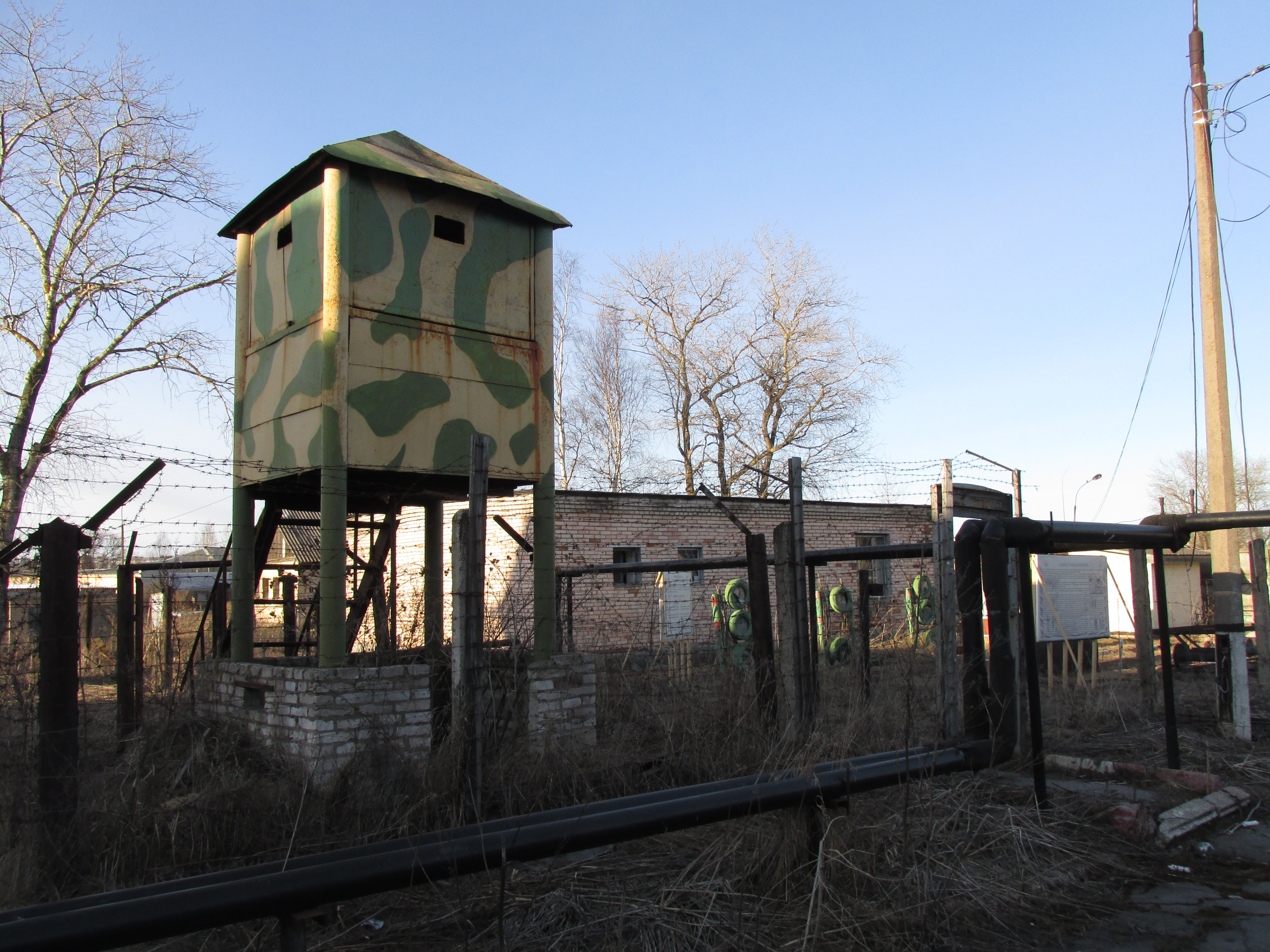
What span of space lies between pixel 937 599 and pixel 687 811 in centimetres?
326

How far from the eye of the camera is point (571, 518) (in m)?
17.4

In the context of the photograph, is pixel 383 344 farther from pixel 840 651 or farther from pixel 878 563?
pixel 878 563

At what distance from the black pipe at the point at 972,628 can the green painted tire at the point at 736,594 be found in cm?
1113

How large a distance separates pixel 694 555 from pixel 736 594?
2807mm

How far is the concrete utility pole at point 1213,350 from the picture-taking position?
35.0 ft

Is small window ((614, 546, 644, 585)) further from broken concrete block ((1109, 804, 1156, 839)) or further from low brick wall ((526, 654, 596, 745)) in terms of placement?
broken concrete block ((1109, 804, 1156, 839))

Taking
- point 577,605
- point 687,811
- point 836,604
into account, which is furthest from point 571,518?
point 687,811

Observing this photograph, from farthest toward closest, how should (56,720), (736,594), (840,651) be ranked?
(736,594)
(840,651)
(56,720)

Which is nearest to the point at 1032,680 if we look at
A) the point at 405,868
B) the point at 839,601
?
the point at 405,868

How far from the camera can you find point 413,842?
2770 mm

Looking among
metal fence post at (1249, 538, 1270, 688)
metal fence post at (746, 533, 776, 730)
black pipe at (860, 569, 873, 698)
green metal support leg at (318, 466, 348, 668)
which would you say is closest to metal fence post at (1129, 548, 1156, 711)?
metal fence post at (1249, 538, 1270, 688)

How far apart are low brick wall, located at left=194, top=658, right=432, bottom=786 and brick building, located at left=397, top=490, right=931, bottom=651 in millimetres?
8378

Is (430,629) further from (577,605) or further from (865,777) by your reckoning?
(577,605)

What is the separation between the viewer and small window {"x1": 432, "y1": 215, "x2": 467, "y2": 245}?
7273mm
